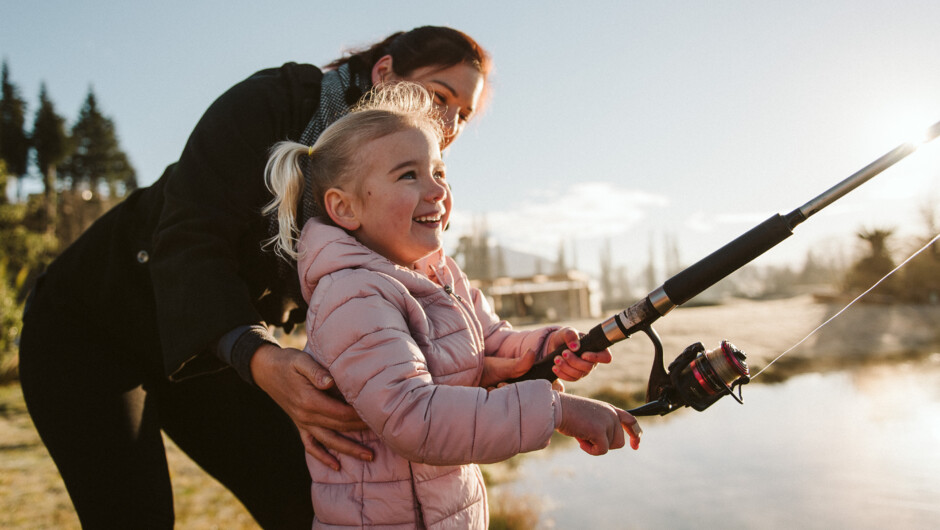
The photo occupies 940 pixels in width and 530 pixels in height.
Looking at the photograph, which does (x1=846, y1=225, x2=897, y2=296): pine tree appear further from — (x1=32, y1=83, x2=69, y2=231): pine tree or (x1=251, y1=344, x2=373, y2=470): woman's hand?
(x1=32, y1=83, x2=69, y2=231): pine tree

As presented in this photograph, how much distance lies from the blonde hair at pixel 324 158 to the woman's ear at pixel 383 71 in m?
0.27

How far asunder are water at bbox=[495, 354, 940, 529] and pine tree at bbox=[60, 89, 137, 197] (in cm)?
5000

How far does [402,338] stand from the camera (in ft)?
4.64

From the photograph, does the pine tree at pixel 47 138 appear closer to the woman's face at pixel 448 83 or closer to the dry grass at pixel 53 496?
the dry grass at pixel 53 496

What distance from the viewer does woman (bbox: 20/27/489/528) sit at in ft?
5.55

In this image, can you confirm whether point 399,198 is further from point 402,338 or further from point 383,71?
point 383,71

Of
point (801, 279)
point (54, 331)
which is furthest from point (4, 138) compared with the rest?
point (801, 279)

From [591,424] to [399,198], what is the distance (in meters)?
0.78

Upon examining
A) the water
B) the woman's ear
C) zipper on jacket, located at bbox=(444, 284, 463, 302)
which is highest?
the woman's ear

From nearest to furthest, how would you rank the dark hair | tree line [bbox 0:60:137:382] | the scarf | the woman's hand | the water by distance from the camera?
the woman's hand → the scarf → the dark hair → the water → tree line [bbox 0:60:137:382]

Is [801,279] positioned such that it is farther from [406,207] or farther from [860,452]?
[406,207]

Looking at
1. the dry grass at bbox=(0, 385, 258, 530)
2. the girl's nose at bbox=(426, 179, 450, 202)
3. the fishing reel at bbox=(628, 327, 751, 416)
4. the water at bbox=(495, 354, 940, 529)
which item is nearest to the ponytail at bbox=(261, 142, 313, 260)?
the girl's nose at bbox=(426, 179, 450, 202)

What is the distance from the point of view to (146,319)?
2018 mm

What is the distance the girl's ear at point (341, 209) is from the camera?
1766 millimetres
